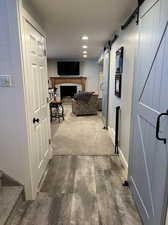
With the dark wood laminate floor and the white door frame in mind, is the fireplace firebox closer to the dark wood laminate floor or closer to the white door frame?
the dark wood laminate floor

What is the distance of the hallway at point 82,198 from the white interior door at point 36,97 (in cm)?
21

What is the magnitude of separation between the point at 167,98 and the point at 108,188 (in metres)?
1.53

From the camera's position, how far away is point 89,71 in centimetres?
946

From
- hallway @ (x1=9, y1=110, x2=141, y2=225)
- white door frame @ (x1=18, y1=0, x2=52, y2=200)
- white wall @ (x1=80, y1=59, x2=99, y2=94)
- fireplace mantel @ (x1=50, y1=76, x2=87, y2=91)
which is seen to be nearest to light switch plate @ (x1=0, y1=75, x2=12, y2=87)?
white door frame @ (x1=18, y1=0, x2=52, y2=200)

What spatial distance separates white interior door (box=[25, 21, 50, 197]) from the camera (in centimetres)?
189

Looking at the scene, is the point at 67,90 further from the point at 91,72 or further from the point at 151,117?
the point at 151,117

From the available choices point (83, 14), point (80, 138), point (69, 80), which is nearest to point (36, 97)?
point (83, 14)

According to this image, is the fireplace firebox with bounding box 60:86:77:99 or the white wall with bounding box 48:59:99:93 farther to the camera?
the fireplace firebox with bounding box 60:86:77:99

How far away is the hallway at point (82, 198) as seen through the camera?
1678 mm

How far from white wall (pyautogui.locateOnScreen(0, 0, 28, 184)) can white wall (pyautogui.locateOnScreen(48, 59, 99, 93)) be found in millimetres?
7914

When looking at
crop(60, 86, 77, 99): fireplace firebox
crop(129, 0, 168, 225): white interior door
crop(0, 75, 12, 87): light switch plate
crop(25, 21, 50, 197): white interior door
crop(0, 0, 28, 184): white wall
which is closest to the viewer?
crop(129, 0, 168, 225): white interior door

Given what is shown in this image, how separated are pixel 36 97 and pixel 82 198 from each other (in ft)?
4.53

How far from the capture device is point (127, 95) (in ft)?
8.43

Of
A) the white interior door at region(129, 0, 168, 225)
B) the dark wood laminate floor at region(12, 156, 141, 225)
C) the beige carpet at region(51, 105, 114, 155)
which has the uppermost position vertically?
the white interior door at region(129, 0, 168, 225)
